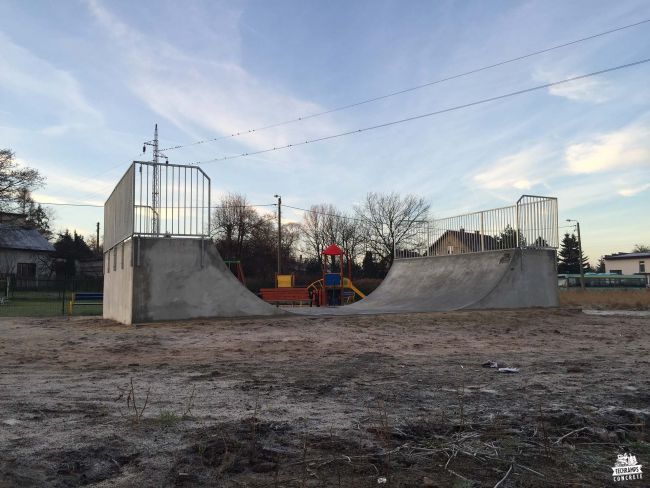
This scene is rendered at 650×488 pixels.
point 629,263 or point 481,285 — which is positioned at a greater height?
point 629,263

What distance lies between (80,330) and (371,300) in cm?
1014

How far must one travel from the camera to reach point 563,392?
4832 millimetres

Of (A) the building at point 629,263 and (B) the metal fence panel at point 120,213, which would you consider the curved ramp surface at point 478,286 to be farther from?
(A) the building at point 629,263

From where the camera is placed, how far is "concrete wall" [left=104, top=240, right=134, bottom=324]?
12.0 metres

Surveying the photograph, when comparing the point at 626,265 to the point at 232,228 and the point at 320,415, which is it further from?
the point at 320,415

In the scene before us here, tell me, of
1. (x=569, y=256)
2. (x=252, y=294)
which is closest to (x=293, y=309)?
(x=252, y=294)

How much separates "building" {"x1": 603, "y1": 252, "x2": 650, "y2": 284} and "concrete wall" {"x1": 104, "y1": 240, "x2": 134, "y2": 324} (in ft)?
279

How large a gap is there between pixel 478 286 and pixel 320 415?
13.3 m

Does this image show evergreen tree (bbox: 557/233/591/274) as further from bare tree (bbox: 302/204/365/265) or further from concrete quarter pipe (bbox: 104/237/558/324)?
concrete quarter pipe (bbox: 104/237/558/324)

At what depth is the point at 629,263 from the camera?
282 ft

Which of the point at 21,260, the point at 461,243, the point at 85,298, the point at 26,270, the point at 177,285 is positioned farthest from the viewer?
the point at 26,270

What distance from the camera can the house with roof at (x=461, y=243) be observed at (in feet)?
58.9

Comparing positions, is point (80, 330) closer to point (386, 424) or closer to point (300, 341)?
point (300, 341)

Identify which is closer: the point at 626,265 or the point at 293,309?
the point at 293,309
